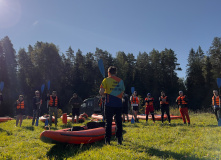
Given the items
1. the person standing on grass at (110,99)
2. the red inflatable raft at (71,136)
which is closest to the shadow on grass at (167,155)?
the person standing on grass at (110,99)

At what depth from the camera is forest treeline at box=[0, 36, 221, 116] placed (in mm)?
28594

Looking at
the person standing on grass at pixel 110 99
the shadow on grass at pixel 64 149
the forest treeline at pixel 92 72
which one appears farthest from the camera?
the forest treeline at pixel 92 72

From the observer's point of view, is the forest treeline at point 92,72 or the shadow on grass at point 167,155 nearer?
the shadow on grass at point 167,155

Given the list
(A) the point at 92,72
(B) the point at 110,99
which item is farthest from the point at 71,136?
(A) the point at 92,72

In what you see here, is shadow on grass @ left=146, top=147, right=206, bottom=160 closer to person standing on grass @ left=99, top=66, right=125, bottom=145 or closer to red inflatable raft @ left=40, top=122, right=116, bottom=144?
person standing on grass @ left=99, top=66, right=125, bottom=145

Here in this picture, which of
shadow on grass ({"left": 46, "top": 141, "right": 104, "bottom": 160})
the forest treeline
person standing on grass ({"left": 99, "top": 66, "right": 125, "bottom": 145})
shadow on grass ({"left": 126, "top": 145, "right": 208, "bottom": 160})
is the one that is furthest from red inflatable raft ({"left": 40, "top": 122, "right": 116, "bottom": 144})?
the forest treeline

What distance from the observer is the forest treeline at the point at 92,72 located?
2859cm

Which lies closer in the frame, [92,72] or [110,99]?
[110,99]

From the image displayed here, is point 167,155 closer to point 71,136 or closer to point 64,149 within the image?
point 71,136

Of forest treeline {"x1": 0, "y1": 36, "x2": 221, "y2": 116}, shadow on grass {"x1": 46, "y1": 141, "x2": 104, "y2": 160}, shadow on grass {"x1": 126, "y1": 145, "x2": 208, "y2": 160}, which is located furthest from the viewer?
forest treeline {"x1": 0, "y1": 36, "x2": 221, "y2": 116}

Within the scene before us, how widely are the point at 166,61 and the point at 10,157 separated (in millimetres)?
40152

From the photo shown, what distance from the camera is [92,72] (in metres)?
35.8

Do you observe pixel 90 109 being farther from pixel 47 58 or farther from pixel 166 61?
pixel 166 61

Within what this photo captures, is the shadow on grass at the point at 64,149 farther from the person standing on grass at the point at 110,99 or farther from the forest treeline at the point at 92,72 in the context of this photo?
the forest treeline at the point at 92,72
